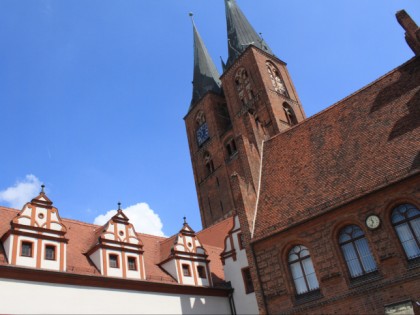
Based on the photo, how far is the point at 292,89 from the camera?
44344 millimetres

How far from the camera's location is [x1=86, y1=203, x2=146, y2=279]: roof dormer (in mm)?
17000

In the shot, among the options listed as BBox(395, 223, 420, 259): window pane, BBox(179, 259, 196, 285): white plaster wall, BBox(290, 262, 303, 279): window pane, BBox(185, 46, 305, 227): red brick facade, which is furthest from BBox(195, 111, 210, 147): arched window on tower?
BBox(395, 223, 420, 259): window pane

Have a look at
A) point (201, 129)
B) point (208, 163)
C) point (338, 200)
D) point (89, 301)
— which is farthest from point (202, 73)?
point (89, 301)

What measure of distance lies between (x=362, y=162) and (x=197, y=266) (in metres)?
8.61

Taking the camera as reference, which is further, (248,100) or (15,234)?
(248,100)

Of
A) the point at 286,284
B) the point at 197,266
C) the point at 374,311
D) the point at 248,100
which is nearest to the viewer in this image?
the point at 374,311

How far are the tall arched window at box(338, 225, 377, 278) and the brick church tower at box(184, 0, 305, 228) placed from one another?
21.3 m

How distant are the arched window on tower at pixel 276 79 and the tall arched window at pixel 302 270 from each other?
27.6m

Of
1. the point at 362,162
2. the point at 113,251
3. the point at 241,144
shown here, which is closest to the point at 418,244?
the point at 362,162

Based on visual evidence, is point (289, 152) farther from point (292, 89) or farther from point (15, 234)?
point (292, 89)

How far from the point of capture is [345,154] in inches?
712

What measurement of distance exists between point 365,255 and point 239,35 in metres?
35.6

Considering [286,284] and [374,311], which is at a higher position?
[286,284]

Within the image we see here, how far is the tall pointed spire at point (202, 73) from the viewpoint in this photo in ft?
163
